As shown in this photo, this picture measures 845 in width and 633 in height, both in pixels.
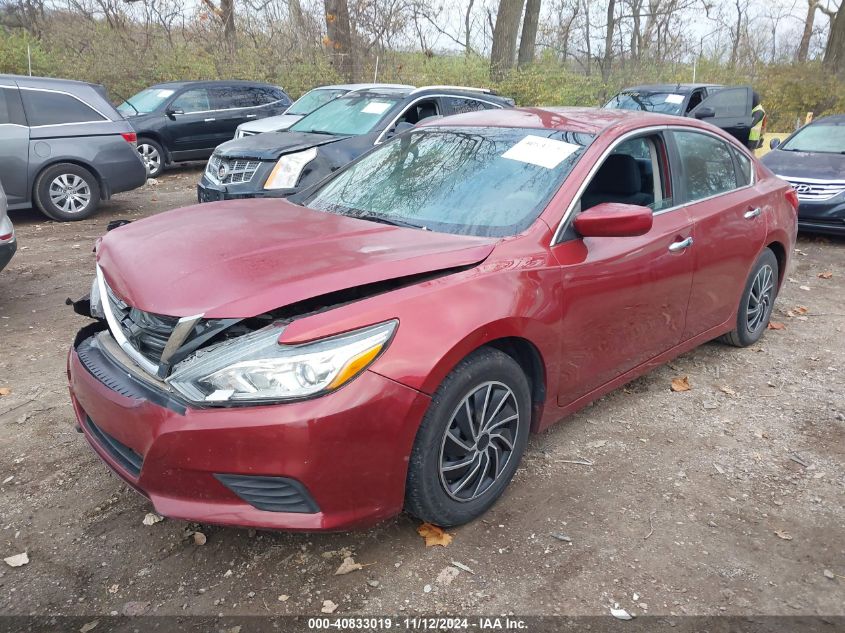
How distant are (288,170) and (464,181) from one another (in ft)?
14.3

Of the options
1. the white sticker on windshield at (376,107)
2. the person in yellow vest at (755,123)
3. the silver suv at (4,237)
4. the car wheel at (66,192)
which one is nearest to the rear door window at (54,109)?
the car wheel at (66,192)

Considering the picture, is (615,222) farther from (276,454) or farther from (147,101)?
(147,101)

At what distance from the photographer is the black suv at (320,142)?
24.1 ft

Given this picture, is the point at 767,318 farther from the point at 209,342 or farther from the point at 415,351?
the point at 209,342

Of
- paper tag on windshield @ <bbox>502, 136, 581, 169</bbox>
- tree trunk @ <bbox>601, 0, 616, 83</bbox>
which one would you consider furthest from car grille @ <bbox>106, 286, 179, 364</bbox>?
tree trunk @ <bbox>601, 0, 616, 83</bbox>

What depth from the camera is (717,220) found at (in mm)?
4078

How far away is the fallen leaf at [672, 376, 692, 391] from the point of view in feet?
14.1

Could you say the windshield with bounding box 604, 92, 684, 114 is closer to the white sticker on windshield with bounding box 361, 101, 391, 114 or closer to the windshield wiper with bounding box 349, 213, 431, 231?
the white sticker on windshield with bounding box 361, 101, 391, 114

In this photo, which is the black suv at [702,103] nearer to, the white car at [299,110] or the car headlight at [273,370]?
the white car at [299,110]

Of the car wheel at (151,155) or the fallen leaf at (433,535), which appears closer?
A: the fallen leaf at (433,535)

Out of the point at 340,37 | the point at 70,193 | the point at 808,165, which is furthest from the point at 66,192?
the point at 340,37

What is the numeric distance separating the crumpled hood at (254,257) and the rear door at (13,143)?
242 inches

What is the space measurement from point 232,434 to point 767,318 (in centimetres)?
420

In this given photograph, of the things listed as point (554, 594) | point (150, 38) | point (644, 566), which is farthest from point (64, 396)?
point (150, 38)
